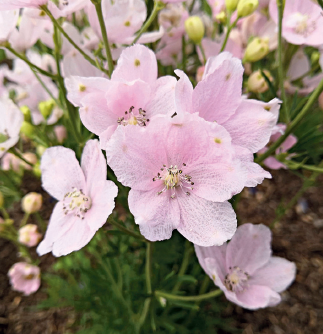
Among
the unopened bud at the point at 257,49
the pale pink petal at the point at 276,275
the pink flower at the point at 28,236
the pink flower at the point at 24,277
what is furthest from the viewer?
the pink flower at the point at 24,277

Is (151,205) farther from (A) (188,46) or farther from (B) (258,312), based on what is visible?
(B) (258,312)

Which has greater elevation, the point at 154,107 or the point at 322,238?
the point at 154,107

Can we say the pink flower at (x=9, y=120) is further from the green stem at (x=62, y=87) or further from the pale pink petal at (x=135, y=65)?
the pale pink petal at (x=135, y=65)

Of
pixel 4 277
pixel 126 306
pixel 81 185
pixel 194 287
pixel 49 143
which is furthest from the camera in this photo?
pixel 4 277

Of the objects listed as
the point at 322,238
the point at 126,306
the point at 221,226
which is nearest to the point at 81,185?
the point at 221,226

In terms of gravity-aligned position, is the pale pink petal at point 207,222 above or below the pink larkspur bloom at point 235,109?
below

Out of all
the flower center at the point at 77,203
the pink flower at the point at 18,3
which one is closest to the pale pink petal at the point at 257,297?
the flower center at the point at 77,203
